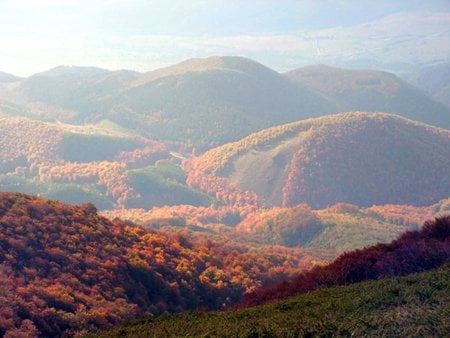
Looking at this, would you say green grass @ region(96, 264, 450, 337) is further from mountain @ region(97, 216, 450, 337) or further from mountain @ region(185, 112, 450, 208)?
mountain @ region(185, 112, 450, 208)

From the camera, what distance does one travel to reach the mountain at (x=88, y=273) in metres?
25.5

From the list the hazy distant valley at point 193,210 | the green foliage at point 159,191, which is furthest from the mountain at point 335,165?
the green foliage at point 159,191

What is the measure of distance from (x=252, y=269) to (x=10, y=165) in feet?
411

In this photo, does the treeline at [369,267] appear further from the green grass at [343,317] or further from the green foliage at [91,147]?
the green foliage at [91,147]

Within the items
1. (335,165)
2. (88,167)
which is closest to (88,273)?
(335,165)

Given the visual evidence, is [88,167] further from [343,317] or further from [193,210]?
[343,317]

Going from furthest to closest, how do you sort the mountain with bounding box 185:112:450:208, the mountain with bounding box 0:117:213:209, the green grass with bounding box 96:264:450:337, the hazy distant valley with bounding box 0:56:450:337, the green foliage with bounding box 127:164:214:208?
1. the mountain with bounding box 185:112:450:208
2. the green foliage with bounding box 127:164:214:208
3. the mountain with bounding box 0:117:213:209
4. the hazy distant valley with bounding box 0:56:450:337
5. the green grass with bounding box 96:264:450:337

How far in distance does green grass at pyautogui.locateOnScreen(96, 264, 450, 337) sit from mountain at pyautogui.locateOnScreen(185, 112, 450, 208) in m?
114

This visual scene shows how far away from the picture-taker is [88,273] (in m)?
33.0

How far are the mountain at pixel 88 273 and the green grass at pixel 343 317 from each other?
568cm

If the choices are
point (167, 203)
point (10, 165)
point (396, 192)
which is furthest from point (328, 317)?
point (10, 165)

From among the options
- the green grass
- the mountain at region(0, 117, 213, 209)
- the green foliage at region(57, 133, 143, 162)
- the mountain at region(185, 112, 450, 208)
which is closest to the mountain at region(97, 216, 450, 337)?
the green grass

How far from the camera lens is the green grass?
1608 centimetres

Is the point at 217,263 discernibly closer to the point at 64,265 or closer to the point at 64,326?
the point at 64,265
